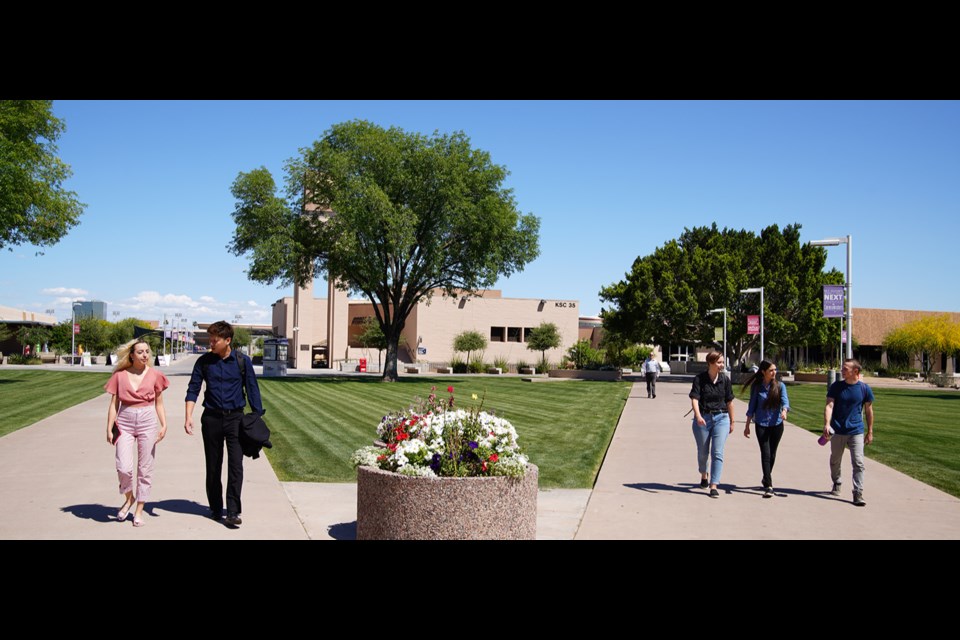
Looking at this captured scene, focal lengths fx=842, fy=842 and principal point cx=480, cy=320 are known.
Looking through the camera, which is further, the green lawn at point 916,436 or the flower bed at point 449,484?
the green lawn at point 916,436

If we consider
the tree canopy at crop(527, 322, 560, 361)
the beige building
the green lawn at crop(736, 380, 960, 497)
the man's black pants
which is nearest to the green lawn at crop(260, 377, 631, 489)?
the man's black pants

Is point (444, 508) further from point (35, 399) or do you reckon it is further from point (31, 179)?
point (31, 179)

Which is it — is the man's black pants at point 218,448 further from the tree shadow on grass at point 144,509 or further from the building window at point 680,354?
the building window at point 680,354

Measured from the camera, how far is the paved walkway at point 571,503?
293 inches

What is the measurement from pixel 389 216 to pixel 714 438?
3256 centimetres

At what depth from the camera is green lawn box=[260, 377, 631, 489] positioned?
11.4 metres

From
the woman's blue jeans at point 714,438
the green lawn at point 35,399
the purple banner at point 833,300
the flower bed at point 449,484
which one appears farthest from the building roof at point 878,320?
the flower bed at point 449,484

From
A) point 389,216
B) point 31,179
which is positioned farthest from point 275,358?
point 31,179

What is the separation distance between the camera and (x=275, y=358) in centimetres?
5538

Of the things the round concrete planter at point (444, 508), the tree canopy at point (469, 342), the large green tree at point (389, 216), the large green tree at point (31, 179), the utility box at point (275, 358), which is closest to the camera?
the round concrete planter at point (444, 508)

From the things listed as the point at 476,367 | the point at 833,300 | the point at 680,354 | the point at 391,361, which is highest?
the point at 833,300

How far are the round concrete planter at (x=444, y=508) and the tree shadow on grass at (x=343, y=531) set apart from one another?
2.15 ft
